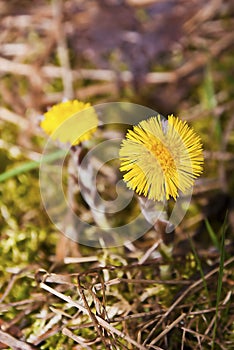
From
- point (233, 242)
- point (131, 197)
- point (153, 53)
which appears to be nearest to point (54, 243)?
point (131, 197)

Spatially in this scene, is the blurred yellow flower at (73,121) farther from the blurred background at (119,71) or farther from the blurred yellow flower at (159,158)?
the blurred background at (119,71)

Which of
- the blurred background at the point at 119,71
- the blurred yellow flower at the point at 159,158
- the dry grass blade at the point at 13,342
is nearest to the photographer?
the blurred yellow flower at the point at 159,158

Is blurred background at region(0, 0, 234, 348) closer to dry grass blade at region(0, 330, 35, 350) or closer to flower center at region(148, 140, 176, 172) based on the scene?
dry grass blade at region(0, 330, 35, 350)

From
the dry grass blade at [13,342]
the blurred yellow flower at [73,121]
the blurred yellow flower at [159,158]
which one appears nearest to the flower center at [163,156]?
the blurred yellow flower at [159,158]

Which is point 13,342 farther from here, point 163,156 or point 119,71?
point 119,71

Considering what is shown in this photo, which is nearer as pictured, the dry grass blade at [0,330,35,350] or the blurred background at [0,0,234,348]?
the dry grass blade at [0,330,35,350]

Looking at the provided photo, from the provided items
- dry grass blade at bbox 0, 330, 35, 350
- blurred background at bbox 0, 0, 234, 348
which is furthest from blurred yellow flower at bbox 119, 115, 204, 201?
blurred background at bbox 0, 0, 234, 348

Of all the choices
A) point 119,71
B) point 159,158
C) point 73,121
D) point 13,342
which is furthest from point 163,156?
point 119,71
